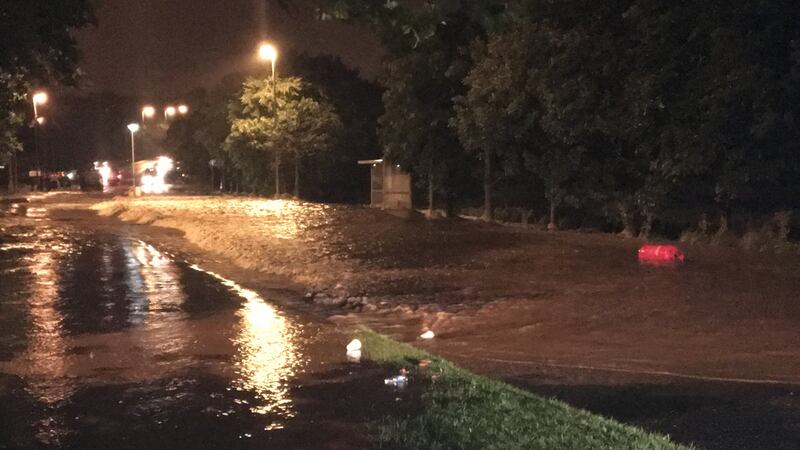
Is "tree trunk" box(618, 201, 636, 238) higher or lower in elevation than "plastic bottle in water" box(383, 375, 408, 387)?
higher

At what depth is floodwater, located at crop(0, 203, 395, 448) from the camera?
6082 mm

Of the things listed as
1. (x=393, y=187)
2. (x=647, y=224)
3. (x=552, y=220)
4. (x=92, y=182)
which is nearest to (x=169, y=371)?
(x=647, y=224)

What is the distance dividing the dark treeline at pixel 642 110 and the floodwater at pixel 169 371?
7092 mm

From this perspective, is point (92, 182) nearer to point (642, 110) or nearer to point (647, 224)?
point (647, 224)

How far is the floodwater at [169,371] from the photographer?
6082 millimetres

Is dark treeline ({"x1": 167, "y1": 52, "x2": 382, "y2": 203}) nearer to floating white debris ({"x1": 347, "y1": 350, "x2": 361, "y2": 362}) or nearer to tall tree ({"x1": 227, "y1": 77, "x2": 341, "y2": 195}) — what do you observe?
tall tree ({"x1": 227, "y1": 77, "x2": 341, "y2": 195})

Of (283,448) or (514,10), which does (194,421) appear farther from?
(514,10)

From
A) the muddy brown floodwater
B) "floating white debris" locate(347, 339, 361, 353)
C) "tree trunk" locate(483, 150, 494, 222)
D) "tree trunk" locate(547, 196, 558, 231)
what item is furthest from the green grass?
"tree trunk" locate(483, 150, 494, 222)

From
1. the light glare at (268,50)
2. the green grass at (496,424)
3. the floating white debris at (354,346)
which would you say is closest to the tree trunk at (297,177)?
the light glare at (268,50)

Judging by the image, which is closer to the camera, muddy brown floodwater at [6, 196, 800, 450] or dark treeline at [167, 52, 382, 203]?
muddy brown floodwater at [6, 196, 800, 450]

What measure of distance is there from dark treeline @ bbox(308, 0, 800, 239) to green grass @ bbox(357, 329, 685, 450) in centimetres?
905

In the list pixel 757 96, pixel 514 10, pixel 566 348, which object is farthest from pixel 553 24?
pixel 514 10

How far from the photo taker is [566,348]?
9500 millimetres

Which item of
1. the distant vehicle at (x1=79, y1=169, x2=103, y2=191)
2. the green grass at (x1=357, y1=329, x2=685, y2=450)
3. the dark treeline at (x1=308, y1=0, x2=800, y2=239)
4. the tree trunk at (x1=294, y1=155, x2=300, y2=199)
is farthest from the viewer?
the distant vehicle at (x1=79, y1=169, x2=103, y2=191)
